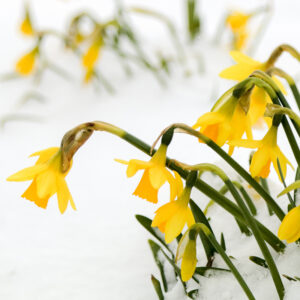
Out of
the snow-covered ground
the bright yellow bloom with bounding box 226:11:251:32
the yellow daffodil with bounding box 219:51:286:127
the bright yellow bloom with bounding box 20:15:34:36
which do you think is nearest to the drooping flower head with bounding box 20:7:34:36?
the bright yellow bloom with bounding box 20:15:34:36

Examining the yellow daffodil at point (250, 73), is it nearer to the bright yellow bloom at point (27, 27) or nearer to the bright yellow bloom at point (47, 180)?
the bright yellow bloom at point (47, 180)

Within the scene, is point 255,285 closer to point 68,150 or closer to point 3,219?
point 68,150

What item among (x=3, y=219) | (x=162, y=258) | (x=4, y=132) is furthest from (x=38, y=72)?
(x=162, y=258)

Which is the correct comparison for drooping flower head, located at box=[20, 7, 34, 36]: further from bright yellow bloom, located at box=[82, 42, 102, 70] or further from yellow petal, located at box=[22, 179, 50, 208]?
yellow petal, located at box=[22, 179, 50, 208]

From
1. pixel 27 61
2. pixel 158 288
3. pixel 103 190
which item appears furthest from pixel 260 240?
pixel 27 61

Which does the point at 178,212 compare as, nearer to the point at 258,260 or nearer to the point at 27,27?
the point at 258,260

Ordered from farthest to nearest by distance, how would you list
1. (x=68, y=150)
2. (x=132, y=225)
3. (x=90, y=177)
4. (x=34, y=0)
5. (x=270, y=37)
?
(x=34, y=0) < (x=270, y=37) < (x=90, y=177) < (x=132, y=225) < (x=68, y=150)
